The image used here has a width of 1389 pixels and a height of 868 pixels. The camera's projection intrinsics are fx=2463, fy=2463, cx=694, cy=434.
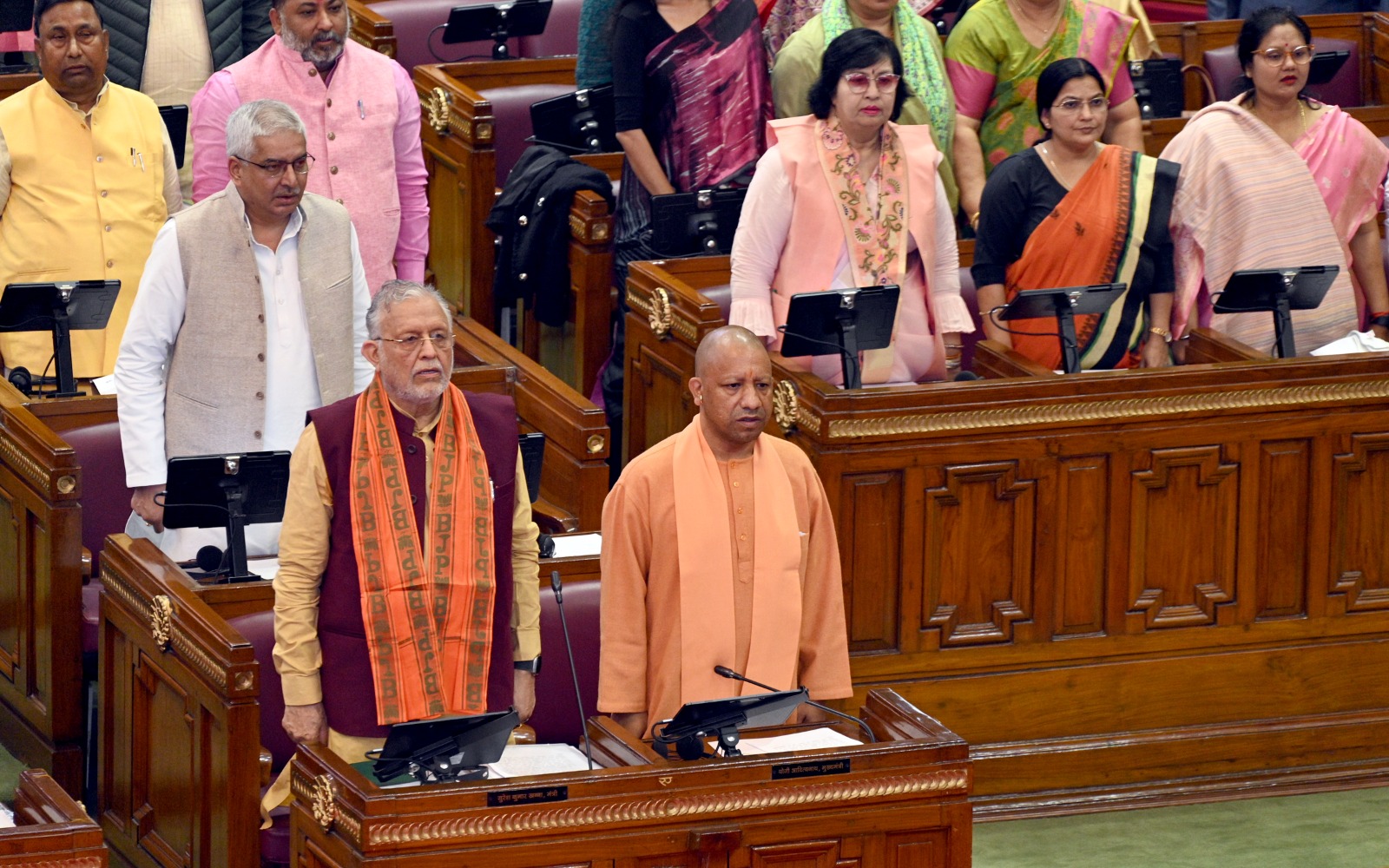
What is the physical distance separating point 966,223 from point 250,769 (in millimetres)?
2658

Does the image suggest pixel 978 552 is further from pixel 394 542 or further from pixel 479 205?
pixel 479 205

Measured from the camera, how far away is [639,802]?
12.3 feet

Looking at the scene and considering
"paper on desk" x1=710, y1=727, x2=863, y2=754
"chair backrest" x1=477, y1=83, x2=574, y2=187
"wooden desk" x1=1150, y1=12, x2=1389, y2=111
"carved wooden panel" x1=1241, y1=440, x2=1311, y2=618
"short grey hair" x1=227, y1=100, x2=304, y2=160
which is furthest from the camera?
"wooden desk" x1=1150, y1=12, x2=1389, y2=111

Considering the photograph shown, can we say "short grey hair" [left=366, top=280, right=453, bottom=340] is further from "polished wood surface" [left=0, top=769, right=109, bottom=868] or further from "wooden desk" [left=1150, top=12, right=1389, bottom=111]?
"wooden desk" [left=1150, top=12, right=1389, bottom=111]

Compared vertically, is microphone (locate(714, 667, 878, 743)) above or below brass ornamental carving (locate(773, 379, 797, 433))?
below

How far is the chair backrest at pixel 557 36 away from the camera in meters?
7.35

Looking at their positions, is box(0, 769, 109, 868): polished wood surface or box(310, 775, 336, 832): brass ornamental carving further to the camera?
box(310, 775, 336, 832): brass ornamental carving

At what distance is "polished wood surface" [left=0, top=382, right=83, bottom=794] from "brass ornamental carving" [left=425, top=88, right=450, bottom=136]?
5.73ft

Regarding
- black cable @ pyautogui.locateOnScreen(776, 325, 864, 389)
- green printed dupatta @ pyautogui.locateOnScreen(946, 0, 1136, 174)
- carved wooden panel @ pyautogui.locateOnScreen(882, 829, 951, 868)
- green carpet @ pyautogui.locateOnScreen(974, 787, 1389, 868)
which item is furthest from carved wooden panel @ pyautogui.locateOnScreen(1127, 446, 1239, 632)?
carved wooden panel @ pyautogui.locateOnScreen(882, 829, 951, 868)

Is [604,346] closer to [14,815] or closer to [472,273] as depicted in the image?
[472,273]

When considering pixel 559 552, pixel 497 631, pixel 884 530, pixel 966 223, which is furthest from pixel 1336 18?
pixel 497 631

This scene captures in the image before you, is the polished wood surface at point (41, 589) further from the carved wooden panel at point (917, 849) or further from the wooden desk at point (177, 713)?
the carved wooden panel at point (917, 849)

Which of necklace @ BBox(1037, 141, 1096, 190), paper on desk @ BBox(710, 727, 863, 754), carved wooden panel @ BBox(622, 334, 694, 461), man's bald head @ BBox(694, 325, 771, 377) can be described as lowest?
paper on desk @ BBox(710, 727, 863, 754)

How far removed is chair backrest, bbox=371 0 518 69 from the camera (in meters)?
7.21
